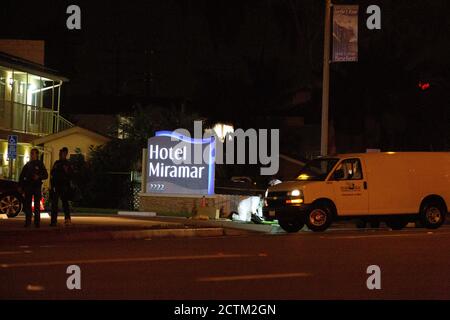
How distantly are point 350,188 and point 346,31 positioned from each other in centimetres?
656

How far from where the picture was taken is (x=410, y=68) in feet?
158

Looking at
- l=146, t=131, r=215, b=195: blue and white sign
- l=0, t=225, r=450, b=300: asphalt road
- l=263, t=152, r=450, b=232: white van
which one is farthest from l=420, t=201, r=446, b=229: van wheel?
l=146, t=131, r=215, b=195: blue and white sign

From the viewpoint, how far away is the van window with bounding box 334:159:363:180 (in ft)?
79.4

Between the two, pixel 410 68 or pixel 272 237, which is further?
pixel 410 68

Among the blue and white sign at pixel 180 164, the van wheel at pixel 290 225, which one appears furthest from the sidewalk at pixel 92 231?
the blue and white sign at pixel 180 164

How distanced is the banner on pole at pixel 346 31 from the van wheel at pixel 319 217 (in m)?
Answer: 6.57

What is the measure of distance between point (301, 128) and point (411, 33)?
22.4 meters

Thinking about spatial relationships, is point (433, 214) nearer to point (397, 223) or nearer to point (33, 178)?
point (397, 223)

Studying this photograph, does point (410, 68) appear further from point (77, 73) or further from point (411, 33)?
point (77, 73)

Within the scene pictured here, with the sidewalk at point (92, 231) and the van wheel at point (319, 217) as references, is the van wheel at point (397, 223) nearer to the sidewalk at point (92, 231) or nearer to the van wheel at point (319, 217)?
the van wheel at point (319, 217)

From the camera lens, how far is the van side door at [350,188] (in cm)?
2408

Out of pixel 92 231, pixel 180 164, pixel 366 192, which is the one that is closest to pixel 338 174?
pixel 366 192

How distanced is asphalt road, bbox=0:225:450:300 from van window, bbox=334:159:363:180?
4.24 m
